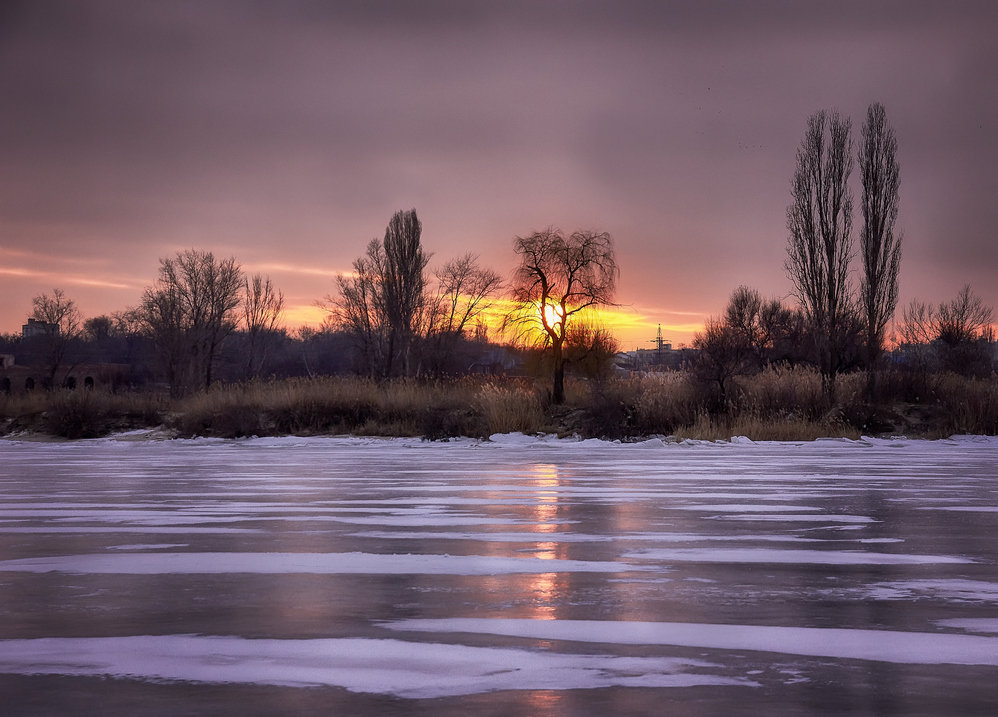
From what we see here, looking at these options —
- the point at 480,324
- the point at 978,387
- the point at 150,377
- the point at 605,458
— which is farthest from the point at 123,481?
the point at 150,377

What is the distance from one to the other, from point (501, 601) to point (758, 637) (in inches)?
46.3

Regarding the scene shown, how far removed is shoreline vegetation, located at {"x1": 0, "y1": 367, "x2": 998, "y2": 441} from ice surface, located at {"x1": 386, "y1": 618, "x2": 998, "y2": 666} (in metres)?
17.9

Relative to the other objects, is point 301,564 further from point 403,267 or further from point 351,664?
point 403,267

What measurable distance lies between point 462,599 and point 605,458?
12021 millimetres

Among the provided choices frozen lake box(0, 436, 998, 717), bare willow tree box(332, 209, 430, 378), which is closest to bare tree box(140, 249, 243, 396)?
bare willow tree box(332, 209, 430, 378)

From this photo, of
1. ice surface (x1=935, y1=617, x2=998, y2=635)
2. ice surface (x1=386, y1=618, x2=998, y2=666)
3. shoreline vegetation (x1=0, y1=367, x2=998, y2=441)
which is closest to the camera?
ice surface (x1=386, y1=618, x2=998, y2=666)

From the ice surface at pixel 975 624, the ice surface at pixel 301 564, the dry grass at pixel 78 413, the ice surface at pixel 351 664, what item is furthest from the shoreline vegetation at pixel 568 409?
the ice surface at pixel 351 664

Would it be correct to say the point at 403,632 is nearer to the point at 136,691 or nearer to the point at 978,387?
the point at 136,691

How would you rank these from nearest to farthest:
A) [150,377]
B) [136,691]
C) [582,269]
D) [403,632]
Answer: [136,691]
[403,632]
[582,269]
[150,377]

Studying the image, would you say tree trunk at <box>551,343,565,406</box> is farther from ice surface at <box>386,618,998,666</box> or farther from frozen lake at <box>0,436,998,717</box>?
ice surface at <box>386,618,998,666</box>

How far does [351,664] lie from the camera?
11.2 feet

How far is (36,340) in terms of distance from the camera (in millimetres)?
63125

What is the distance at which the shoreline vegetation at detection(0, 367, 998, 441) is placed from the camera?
22812mm

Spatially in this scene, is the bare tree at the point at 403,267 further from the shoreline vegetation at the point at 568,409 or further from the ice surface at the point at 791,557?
the ice surface at the point at 791,557
